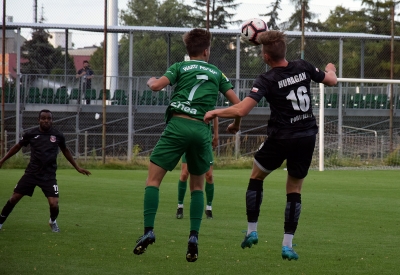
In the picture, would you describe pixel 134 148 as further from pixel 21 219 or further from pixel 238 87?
pixel 21 219

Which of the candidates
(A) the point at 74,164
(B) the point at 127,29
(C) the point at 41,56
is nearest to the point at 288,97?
(A) the point at 74,164

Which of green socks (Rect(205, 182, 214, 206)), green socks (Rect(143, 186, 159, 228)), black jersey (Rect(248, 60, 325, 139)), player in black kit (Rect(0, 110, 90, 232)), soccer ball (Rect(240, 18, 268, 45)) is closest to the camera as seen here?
green socks (Rect(143, 186, 159, 228))

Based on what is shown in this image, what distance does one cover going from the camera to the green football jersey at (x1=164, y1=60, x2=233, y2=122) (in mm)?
6832

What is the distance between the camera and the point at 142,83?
27.2 metres

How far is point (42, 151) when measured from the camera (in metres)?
9.90

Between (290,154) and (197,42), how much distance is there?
1.38m

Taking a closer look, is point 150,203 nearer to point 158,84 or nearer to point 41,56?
point 158,84

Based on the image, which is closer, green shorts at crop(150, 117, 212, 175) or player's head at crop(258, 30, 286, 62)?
green shorts at crop(150, 117, 212, 175)

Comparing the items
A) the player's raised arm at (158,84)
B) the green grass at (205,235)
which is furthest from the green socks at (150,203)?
the player's raised arm at (158,84)

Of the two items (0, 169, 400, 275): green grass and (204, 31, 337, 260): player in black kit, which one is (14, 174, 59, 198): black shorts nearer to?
(0, 169, 400, 275): green grass

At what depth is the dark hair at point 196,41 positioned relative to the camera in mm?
7016

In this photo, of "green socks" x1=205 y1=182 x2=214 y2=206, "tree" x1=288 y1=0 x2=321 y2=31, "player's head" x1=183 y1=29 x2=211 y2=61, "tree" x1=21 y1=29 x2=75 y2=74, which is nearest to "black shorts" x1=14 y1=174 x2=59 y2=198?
"green socks" x1=205 y1=182 x2=214 y2=206

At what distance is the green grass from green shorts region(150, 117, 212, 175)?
104cm

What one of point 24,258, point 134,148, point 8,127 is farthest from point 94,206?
point 8,127
